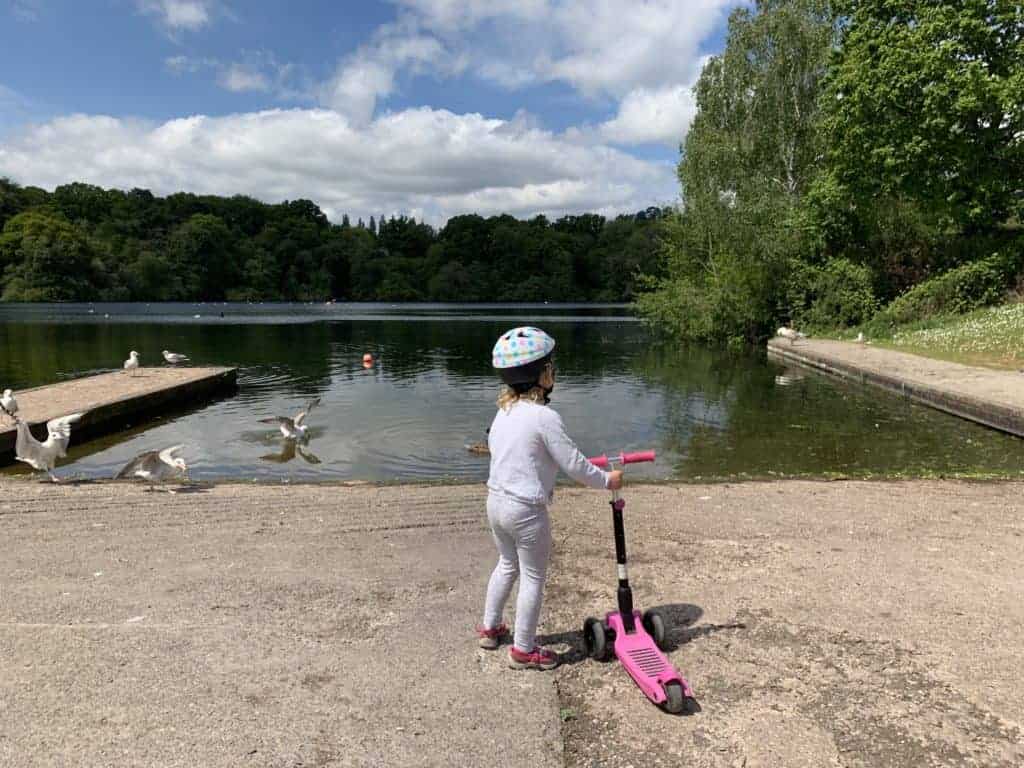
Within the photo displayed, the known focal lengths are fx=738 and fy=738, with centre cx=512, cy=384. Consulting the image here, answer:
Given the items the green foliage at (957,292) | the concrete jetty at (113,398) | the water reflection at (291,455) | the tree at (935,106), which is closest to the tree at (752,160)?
the tree at (935,106)

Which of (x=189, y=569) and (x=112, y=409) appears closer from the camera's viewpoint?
(x=189, y=569)

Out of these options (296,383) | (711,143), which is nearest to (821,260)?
(711,143)

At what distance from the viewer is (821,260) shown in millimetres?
36156

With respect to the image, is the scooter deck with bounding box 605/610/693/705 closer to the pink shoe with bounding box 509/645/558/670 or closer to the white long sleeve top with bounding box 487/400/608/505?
the pink shoe with bounding box 509/645/558/670

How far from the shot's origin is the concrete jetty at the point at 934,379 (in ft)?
45.7

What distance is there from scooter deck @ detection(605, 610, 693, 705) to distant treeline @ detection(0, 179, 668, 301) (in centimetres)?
11193

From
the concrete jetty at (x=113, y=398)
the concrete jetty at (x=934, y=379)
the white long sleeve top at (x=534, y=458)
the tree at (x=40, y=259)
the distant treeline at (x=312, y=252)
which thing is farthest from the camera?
the distant treeline at (x=312, y=252)

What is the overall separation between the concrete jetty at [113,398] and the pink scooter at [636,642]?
11091 millimetres

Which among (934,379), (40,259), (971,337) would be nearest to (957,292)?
(971,337)

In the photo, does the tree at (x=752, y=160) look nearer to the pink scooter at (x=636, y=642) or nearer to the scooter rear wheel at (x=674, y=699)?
the pink scooter at (x=636, y=642)

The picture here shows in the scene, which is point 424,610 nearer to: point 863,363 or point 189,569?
point 189,569

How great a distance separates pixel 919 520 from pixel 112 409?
14.5m

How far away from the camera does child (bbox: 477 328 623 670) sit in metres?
3.90

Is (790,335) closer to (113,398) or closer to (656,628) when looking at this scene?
(113,398)
